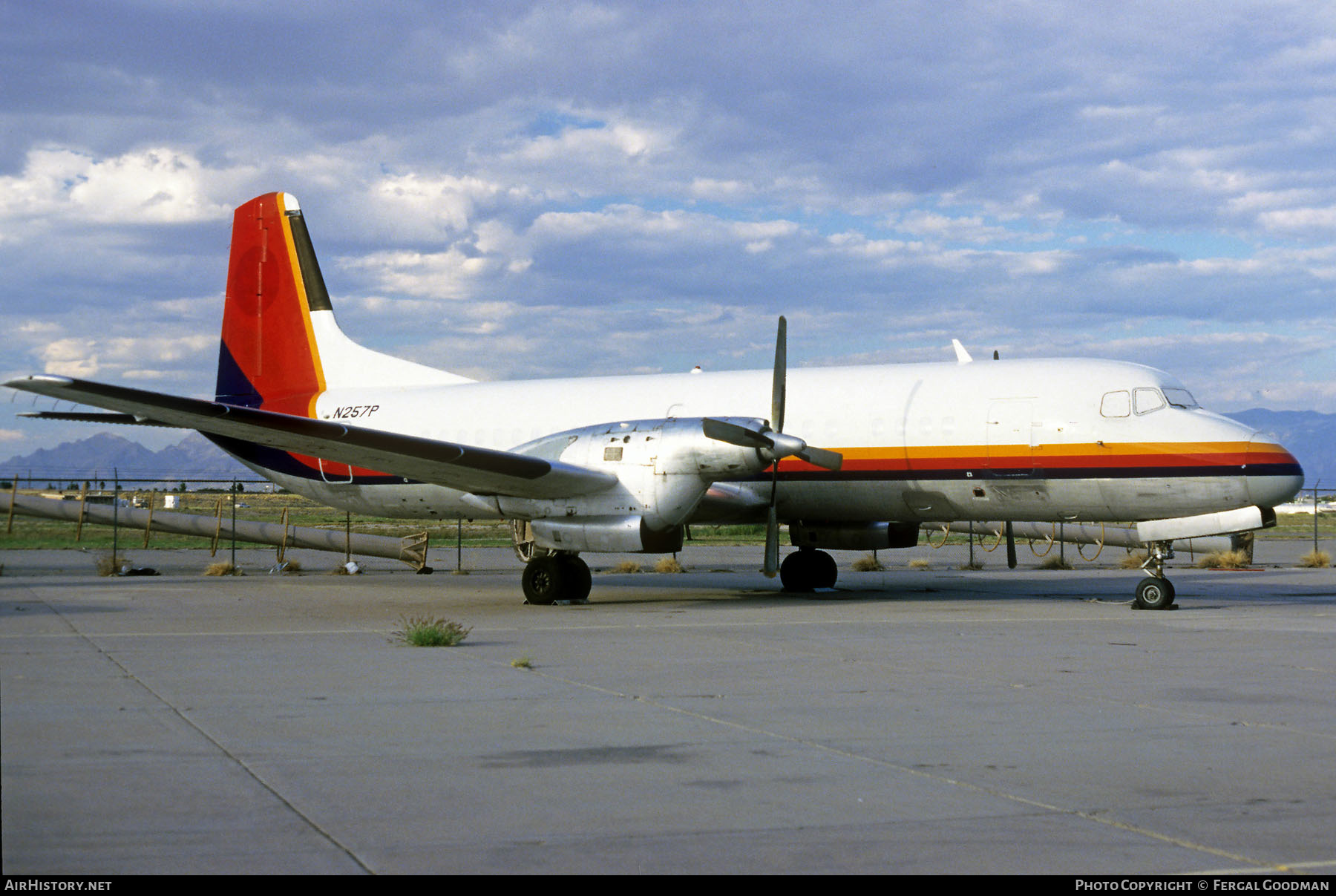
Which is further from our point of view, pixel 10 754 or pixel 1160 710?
pixel 1160 710

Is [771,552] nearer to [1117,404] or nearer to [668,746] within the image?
[1117,404]

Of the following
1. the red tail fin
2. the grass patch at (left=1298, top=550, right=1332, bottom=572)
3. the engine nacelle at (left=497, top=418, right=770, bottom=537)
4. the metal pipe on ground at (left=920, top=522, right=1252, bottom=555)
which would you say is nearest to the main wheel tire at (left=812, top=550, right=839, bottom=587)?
the engine nacelle at (left=497, top=418, right=770, bottom=537)

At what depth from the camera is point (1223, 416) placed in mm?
15680

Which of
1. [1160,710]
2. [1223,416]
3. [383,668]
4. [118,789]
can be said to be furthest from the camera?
[1223,416]

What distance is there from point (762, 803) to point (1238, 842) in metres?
2.02

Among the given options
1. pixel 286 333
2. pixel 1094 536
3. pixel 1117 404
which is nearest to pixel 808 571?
pixel 1117 404

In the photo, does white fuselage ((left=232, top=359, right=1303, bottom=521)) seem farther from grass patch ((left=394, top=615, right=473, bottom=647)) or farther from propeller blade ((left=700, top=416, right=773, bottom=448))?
grass patch ((left=394, top=615, right=473, bottom=647))

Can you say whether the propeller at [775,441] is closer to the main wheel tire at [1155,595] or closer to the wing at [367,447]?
the wing at [367,447]

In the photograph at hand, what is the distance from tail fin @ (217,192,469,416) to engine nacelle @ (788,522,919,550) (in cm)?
742

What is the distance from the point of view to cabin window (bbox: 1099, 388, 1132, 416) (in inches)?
628

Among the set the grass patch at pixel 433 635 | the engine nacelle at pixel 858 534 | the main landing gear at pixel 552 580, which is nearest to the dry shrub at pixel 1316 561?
the engine nacelle at pixel 858 534

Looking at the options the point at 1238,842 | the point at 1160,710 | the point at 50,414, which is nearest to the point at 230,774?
the point at 1238,842

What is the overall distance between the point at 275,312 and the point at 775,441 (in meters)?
11.6
